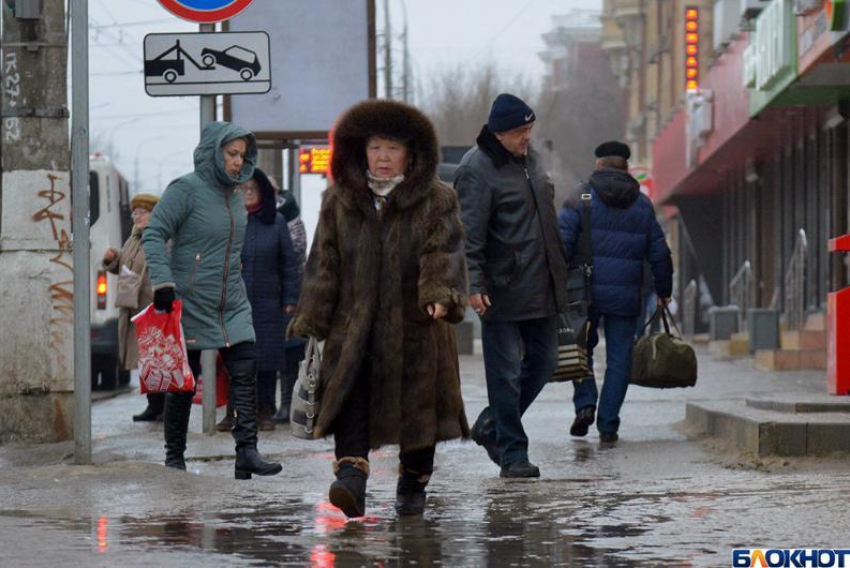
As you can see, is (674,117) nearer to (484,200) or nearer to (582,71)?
(484,200)

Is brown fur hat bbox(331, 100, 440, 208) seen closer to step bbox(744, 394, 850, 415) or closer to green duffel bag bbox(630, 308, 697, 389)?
step bbox(744, 394, 850, 415)

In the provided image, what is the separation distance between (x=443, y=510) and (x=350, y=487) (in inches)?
25.6

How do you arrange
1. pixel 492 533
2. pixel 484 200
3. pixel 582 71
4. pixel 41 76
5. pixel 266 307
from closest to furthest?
pixel 492 533 < pixel 484 200 < pixel 41 76 < pixel 266 307 < pixel 582 71

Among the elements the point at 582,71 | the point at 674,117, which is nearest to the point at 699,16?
the point at 674,117

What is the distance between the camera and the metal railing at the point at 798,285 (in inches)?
986

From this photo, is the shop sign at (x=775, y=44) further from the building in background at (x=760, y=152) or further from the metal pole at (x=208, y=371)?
the metal pole at (x=208, y=371)

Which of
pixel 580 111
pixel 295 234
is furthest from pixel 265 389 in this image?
pixel 580 111

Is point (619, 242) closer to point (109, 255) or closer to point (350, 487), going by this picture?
point (109, 255)

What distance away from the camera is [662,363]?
1188 centimetres

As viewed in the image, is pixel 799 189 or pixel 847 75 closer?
pixel 847 75

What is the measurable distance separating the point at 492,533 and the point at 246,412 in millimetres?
2648

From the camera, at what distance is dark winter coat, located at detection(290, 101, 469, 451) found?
7.57 metres

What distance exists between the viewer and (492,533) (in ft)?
23.4

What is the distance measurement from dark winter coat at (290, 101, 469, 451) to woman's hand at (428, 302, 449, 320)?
3 centimetres
